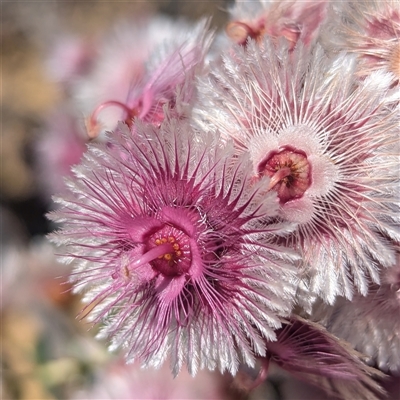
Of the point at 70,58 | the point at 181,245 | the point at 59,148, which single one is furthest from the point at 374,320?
the point at 70,58

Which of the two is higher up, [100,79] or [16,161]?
→ [16,161]

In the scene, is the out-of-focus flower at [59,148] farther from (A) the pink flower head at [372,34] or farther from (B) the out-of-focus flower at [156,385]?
(A) the pink flower head at [372,34]

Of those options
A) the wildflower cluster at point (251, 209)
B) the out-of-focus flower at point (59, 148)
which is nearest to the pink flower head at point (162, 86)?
the wildflower cluster at point (251, 209)

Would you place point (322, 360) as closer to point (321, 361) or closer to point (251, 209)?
point (321, 361)

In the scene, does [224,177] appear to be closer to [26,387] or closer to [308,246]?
[308,246]

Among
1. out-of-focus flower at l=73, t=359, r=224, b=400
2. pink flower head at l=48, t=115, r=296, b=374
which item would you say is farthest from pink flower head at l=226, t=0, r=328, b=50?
out-of-focus flower at l=73, t=359, r=224, b=400

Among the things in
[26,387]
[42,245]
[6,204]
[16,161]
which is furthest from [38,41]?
[26,387]
